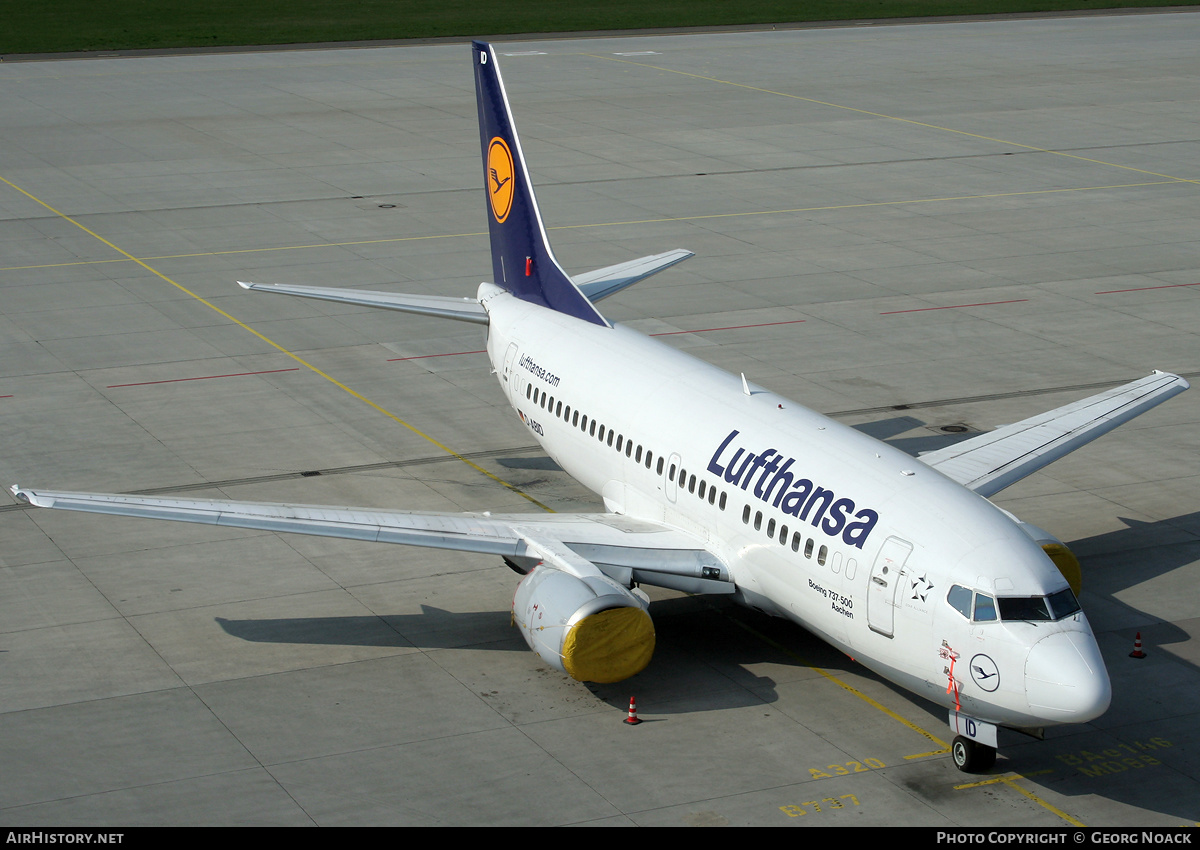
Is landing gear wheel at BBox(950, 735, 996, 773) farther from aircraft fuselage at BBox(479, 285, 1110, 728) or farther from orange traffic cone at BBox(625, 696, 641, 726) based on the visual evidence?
orange traffic cone at BBox(625, 696, 641, 726)

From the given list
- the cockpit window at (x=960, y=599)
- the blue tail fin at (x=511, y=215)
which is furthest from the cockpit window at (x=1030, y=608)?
the blue tail fin at (x=511, y=215)

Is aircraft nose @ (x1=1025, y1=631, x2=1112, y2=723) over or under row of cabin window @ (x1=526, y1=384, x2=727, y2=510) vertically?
under

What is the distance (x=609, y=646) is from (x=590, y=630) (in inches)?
18.5

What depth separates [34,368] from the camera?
41969mm

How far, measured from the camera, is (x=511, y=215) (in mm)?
35875

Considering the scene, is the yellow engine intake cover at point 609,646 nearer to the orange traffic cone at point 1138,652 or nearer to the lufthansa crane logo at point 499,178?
the orange traffic cone at point 1138,652

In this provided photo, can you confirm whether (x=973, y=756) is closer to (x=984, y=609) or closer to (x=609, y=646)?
(x=984, y=609)

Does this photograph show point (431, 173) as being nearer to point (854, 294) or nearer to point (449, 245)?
point (449, 245)

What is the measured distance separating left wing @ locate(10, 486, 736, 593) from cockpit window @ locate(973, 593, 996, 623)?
554 centimetres

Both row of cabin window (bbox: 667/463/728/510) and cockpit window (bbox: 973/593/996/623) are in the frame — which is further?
row of cabin window (bbox: 667/463/728/510)

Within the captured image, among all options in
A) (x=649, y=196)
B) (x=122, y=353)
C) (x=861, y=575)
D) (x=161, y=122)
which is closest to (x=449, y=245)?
(x=649, y=196)

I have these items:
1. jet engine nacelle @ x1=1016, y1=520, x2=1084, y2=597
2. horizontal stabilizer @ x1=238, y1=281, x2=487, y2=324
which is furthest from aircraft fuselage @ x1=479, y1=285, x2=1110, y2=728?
horizontal stabilizer @ x1=238, y1=281, x2=487, y2=324

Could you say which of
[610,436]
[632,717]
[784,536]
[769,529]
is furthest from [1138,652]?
[610,436]

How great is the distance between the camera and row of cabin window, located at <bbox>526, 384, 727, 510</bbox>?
Result: 26.8 metres
